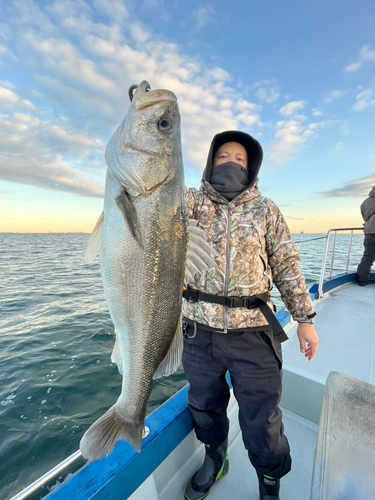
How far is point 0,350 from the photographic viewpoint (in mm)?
5742

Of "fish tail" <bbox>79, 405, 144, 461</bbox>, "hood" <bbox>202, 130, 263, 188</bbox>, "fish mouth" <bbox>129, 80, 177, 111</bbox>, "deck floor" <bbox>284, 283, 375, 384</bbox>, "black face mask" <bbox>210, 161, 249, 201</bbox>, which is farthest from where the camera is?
"deck floor" <bbox>284, 283, 375, 384</bbox>

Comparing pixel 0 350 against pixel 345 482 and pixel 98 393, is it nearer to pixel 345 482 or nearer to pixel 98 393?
pixel 98 393

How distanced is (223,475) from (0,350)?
18.6 feet

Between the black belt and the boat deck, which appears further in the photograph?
the boat deck

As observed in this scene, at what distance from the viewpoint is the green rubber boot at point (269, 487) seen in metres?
1.95

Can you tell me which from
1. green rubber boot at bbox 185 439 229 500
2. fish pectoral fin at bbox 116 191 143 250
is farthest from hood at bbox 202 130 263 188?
green rubber boot at bbox 185 439 229 500

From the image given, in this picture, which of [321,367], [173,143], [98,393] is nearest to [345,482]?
[173,143]

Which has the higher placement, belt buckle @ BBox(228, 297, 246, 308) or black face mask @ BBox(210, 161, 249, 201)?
black face mask @ BBox(210, 161, 249, 201)

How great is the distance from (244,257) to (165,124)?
1048mm

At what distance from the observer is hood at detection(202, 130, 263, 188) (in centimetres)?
220

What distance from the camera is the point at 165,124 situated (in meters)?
1.52

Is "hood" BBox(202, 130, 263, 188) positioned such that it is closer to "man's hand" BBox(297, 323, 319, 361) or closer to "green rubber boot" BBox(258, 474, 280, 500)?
"man's hand" BBox(297, 323, 319, 361)

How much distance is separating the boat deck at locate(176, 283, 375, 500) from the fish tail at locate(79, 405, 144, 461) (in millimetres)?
1138

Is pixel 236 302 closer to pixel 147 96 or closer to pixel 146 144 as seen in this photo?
pixel 146 144
